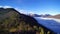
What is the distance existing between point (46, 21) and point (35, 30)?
1.24 ft

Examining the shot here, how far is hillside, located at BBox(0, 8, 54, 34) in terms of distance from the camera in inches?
118

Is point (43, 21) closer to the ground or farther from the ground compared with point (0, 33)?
farther from the ground

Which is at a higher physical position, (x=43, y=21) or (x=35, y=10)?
(x=35, y=10)

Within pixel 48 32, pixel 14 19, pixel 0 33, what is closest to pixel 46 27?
pixel 48 32

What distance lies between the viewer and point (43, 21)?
10.1ft

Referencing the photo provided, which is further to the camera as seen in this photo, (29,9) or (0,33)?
(29,9)

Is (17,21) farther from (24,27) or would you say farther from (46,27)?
(46,27)

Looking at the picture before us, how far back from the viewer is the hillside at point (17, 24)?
2.99 metres

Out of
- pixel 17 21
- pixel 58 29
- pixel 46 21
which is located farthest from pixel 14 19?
pixel 58 29

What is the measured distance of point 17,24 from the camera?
300cm

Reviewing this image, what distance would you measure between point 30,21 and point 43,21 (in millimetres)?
340

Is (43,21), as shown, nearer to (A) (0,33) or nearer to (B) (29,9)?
(B) (29,9)

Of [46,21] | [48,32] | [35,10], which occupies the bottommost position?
[48,32]

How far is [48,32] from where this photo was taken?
301cm
